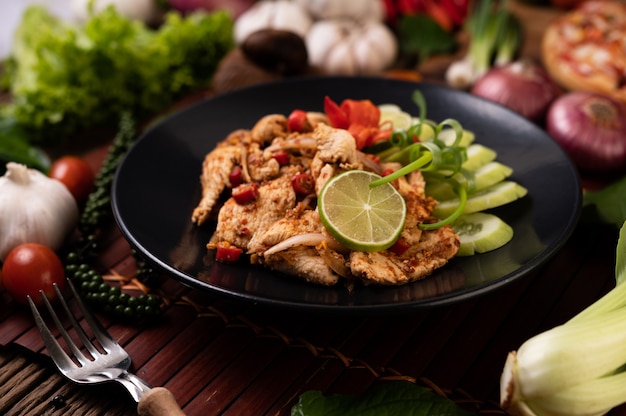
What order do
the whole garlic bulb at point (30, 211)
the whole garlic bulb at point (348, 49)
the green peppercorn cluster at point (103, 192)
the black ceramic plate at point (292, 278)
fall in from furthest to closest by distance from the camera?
1. the whole garlic bulb at point (348, 49)
2. the green peppercorn cluster at point (103, 192)
3. the whole garlic bulb at point (30, 211)
4. the black ceramic plate at point (292, 278)

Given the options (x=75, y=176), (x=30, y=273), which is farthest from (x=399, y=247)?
(x=75, y=176)

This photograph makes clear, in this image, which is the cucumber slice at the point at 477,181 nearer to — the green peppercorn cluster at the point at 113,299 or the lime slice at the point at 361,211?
the lime slice at the point at 361,211

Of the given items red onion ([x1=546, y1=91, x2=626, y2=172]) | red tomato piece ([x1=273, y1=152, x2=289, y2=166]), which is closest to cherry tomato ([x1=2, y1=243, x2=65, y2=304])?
red tomato piece ([x1=273, y1=152, x2=289, y2=166])

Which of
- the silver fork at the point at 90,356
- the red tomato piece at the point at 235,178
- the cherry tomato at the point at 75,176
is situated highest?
the red tomato piece at the point at 235,178

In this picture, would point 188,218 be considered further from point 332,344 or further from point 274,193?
point 332,344

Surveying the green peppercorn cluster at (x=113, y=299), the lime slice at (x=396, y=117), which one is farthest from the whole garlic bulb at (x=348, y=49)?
the green peppercorn cluster at (x=113, y=299)

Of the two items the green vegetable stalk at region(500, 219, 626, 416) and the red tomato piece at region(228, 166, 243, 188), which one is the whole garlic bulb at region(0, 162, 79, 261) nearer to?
the red tomato piece at region(228, 166, 243, 188)

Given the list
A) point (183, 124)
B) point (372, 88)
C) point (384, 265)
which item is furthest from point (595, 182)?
point (183, 124)
